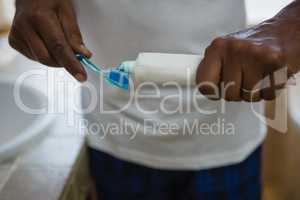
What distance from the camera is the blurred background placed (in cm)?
108

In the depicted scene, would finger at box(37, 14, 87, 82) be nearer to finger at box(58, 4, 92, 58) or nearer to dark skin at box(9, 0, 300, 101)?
finger at box(58, 4, 92, 58)

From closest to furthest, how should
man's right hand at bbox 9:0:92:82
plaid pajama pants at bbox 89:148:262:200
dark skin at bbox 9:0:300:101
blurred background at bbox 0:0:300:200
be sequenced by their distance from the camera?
dark skin at bbox 9:0:300:101, man's right hand at bbox 9:0:92:82, plaid pajama pants at bbox 89:148:262:200, blurred background at bbox 0:0:300:200

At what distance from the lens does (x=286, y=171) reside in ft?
4.10

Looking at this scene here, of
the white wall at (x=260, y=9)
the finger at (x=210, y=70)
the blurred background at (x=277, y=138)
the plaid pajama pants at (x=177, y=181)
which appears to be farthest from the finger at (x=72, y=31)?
the white wall at (x=260, y=9)

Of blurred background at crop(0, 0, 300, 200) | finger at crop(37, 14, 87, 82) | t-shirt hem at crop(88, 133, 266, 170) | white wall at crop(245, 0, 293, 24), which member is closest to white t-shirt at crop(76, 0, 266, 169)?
t-shirt hem at crop(88, 133, 266, 170)

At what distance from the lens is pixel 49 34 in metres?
0.57

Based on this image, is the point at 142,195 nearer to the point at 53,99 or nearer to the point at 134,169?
the point at 134,169

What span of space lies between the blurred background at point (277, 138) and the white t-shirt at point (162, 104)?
1.06ft

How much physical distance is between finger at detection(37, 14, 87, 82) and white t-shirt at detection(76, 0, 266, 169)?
12 centimetres

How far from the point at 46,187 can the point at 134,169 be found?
155 mm

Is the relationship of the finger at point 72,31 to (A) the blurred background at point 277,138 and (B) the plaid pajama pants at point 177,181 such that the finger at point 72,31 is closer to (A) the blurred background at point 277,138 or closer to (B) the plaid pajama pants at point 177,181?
(B) the plaid pajama pants at point 177,181

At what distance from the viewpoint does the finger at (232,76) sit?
0.46 m

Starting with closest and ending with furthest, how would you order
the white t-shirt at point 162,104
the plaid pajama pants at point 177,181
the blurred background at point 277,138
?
the white t-shirt at point 162,104 → the plaid pajama pants at point 177,181 → the blurred background at point 277,138

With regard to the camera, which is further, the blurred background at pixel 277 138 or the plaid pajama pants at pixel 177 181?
the blurred background at pixel 277 138
